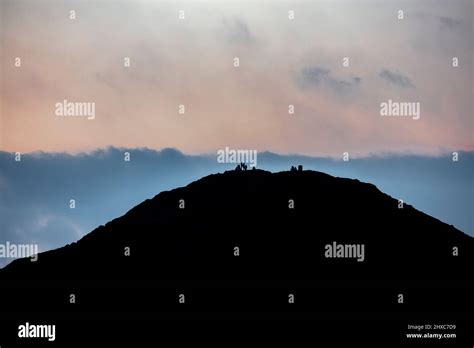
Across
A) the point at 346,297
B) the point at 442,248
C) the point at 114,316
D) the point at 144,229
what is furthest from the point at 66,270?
the point at 442,248

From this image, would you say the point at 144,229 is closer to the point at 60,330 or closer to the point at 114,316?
the point at 114,316

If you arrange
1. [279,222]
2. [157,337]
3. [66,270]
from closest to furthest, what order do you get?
[157,337] < [66,270] < [279,222]

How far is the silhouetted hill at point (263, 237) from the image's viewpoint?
2948 inches

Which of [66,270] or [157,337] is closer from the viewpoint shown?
[157,337]

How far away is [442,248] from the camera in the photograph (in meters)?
79.8

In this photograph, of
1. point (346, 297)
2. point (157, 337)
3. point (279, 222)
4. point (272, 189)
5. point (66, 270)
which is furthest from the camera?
point (272, 189)

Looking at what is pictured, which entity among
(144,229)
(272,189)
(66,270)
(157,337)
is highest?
(272,189)

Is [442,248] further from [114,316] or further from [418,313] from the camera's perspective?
[114,316]

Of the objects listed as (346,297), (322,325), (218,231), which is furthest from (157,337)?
(218,231)

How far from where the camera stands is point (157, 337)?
54.6 meters

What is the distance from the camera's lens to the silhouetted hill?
246ft

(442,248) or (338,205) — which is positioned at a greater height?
(338,205)

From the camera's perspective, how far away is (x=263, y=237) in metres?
80.9

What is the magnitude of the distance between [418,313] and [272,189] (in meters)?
34.3
